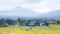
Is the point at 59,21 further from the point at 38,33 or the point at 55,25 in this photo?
the point at 38,33

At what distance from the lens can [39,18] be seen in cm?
876

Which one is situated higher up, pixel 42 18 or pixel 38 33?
pixel 42 18

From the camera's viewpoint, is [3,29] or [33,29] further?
[33,29]

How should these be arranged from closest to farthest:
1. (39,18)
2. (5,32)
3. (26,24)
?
(5,32) < (26,24) < (39,18)

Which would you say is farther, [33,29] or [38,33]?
[33,29]

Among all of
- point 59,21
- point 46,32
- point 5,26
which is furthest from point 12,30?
point 59,21

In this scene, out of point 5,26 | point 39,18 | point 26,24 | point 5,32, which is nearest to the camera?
point 5,32

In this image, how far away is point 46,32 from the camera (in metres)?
7.34

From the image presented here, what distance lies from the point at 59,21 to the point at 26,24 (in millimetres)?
2059

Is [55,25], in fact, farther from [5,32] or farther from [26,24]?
[5,32]

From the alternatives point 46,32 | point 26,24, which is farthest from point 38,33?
point 26,24

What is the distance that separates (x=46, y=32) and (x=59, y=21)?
6.14 feet

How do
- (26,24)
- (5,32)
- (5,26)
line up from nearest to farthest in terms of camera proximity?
1. (5,32)
2. (5,26)
3. (26,24)

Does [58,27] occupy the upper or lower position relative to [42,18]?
lower
